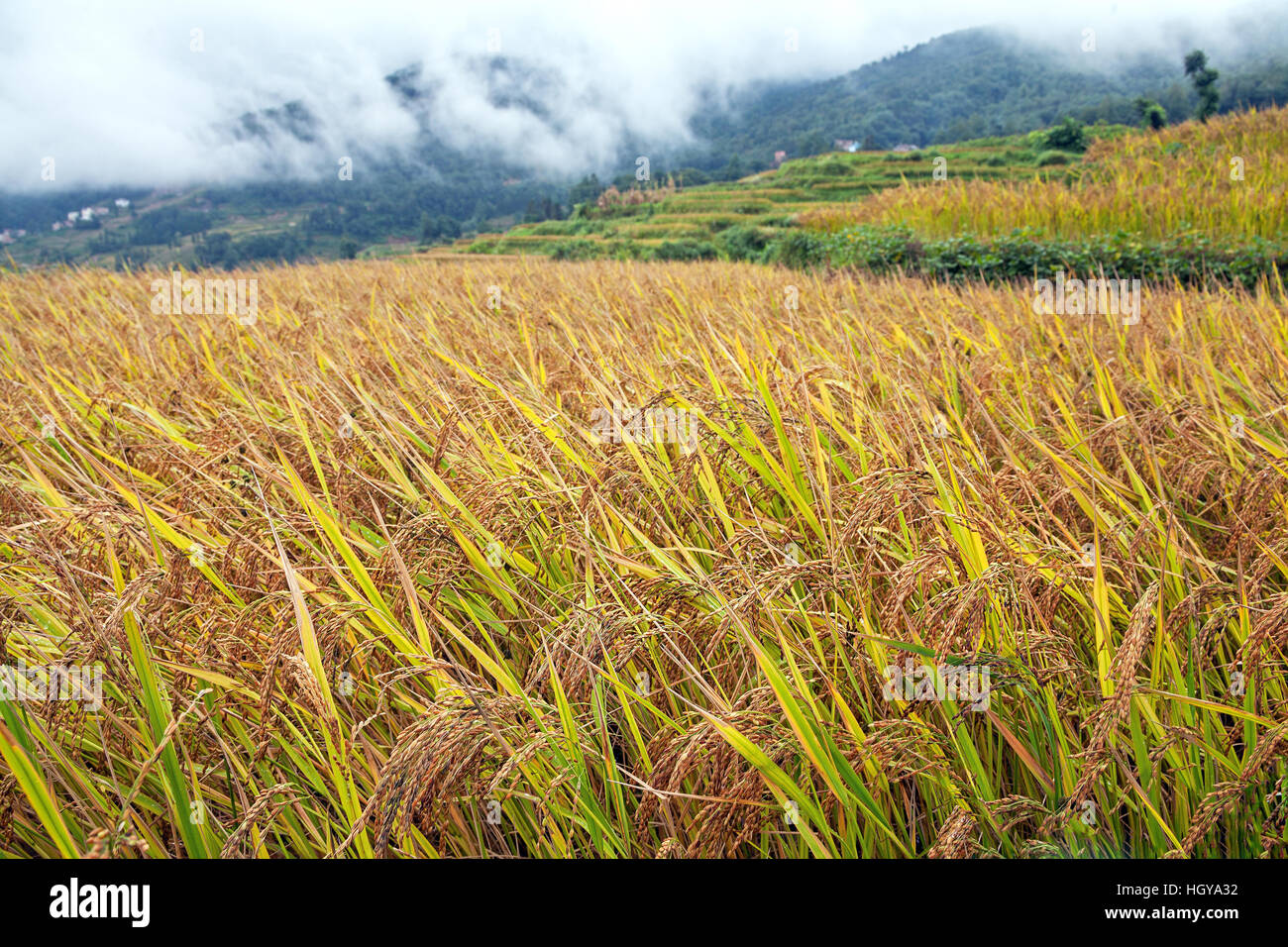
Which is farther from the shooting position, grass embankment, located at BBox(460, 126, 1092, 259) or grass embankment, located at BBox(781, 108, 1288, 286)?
grass embankment, located at BBox(460, 126, 1092, 259)

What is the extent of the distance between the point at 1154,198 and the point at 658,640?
40.6 ft

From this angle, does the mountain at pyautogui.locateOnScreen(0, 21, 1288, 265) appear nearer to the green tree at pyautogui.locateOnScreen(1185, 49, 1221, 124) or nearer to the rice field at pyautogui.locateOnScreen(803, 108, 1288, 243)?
the green tree at pyautogui.locateOnScreen(1185, 49, 1221, 124)

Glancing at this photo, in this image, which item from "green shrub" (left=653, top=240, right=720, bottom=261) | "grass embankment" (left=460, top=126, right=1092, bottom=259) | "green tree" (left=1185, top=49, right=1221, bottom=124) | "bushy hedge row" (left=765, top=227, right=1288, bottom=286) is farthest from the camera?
"green tree" (left=1185, top=49, right=1221, bottom=124)

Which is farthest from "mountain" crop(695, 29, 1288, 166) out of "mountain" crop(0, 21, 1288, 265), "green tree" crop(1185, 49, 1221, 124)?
"green tree" crop(1185, 49, 1221, 124)

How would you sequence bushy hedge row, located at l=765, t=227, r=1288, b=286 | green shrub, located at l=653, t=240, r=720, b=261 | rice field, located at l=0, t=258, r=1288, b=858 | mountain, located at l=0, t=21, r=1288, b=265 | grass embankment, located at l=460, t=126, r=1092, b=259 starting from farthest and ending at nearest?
mountain, located at l=0, t=21, r=1288, b=265
grass embankment, located at l=460, t=126, r=1092, b=259
green shrub, located at l=653, t=240, r=720, b=261
bushy hedge row, located at l=765, t=227, r=1288, b=286
rice field, located at l=0, t=258, r=1288, b=858

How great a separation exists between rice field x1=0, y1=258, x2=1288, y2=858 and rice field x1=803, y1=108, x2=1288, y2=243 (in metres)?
9.10

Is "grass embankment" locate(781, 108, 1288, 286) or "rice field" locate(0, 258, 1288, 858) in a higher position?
"grass embankment" locate(781, 108, 1288, 286)

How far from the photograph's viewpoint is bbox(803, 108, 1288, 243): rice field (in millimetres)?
9086

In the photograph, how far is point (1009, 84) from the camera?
315 feet

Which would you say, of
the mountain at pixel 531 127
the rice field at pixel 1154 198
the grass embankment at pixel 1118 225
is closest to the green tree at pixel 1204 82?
the mountain at pixel 531 127

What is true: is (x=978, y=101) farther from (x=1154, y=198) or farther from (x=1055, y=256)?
(x=1055, y=256)

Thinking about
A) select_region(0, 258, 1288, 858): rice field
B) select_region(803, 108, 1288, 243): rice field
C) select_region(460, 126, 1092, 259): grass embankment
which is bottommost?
select_region(0, 258, 1288, 858): rice field

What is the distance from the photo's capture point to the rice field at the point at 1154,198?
29.8 feet
